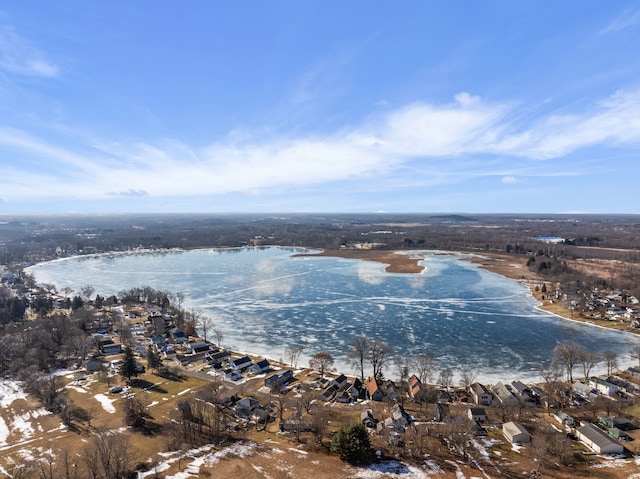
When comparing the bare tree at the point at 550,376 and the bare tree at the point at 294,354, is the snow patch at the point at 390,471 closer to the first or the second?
the bare tree at the point at 550,376

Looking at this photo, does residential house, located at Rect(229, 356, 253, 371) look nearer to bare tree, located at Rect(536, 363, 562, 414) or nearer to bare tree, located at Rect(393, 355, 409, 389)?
bare tree, located at Rect(393, 355, 409, 389)

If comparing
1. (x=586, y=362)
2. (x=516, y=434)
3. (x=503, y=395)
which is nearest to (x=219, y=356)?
(x=503, y=395)

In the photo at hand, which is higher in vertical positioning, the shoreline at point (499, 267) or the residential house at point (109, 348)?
the shoreline at point (499, 267)

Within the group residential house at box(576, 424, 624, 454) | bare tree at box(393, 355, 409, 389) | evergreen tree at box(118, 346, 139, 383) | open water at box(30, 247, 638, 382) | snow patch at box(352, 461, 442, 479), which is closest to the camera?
snow patch at box(352, 461, 442, 479)

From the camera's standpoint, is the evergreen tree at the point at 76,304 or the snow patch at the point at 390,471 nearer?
the snow patch at the point at 390,471

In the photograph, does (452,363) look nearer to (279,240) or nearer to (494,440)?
→ (494,440)

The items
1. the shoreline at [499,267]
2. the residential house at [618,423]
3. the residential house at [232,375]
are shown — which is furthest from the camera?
the shoreline at [499,267]

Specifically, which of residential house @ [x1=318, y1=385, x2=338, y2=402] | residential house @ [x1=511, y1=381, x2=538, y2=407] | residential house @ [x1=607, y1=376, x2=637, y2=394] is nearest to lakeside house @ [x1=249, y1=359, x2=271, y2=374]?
residential house @ [x1=318, y1=385, x2=338, y2=402]

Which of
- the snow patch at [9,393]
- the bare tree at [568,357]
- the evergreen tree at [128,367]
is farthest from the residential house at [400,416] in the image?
the snow patch at [9,393]
